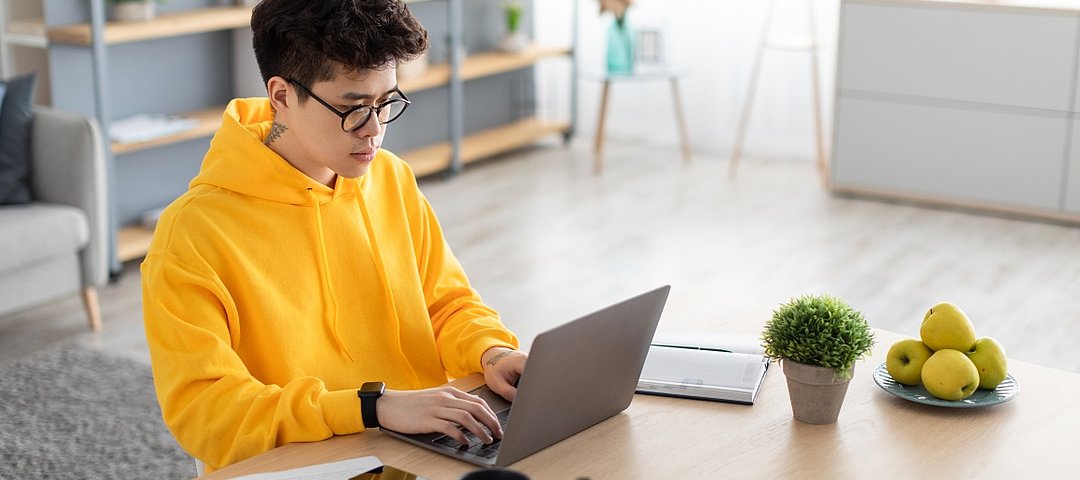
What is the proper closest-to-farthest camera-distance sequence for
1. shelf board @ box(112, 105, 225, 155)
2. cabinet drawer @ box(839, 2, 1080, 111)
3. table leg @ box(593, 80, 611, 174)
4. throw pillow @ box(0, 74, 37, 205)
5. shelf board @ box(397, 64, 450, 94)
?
throw pillow @ box(0, 74, 37, 205) → shelf board @ box(112, 105, 225, 155) → cabinet drawer @ box(839, 2, 1080, 111) → shelf board @ box(397, 64, 450, 94) → table leg @ box(593, 80, 611, 174)

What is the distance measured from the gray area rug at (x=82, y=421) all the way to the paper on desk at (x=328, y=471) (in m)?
1.56

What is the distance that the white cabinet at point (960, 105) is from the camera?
5.16 metres

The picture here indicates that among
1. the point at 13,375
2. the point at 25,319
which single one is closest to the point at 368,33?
the point at 13,375

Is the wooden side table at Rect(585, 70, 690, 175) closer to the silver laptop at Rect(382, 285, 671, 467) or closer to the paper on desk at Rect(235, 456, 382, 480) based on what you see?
the silver laptop at Rect(382, 285, 671, 467)

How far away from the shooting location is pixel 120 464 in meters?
3.13

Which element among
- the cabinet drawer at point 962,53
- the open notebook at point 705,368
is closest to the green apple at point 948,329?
the open notebook at point 705,368

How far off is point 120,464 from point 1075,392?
2.20 m

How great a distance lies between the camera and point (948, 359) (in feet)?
5.89

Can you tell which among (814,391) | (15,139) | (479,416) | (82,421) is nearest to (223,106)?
(15,139)

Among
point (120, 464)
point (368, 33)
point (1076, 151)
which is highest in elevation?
point (368, 33)

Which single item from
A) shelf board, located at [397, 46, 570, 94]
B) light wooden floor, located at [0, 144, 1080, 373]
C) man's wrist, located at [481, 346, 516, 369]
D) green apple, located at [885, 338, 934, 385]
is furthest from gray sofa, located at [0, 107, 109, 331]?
green apple, located at [885, 338, 934, 385]

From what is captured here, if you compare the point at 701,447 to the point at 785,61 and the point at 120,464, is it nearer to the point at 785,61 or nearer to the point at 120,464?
the point at 120,464

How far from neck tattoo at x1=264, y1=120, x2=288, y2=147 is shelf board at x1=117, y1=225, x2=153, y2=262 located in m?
2.74

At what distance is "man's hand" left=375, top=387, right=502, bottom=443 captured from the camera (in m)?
1.67
